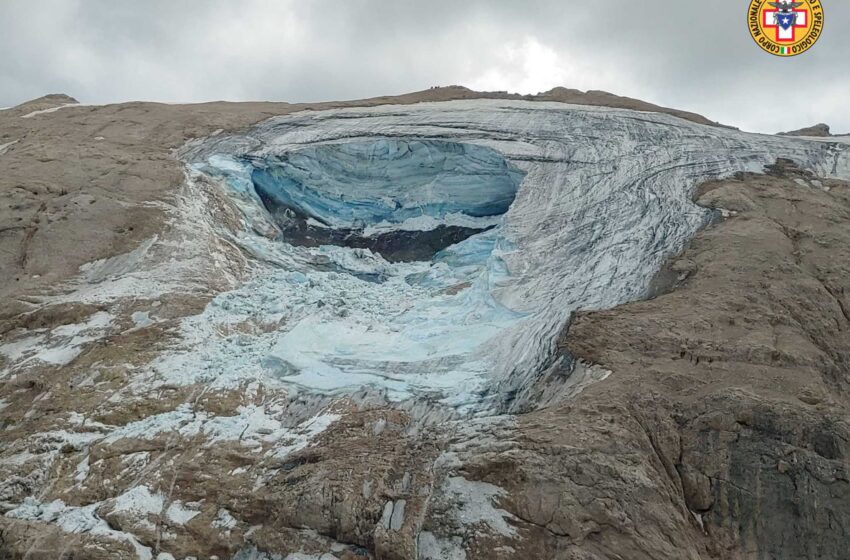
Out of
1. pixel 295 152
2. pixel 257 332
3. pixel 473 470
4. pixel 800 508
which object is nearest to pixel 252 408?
pixel 257 332

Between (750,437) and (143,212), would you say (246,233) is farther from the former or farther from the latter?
(750,437)

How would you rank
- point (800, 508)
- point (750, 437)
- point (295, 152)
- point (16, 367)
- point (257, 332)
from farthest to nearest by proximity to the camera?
1. point (295, 152)
2. point (257, 332)
3. point (16, 367)
4. point (750, 437)
5. point (800, 508)

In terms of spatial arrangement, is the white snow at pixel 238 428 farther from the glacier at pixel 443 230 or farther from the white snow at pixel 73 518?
the white snow at pixel 73 518

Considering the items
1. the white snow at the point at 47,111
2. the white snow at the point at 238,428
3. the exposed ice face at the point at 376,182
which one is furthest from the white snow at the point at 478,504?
the white snow at the point at 47,111

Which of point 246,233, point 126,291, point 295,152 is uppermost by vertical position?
point 295,152

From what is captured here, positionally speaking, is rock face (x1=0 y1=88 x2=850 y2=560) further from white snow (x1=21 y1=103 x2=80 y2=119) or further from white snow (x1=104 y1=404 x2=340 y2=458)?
white snow (x1=21 y1=103 x2=80 y2=119)

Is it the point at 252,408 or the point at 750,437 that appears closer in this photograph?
the point at 750,437
